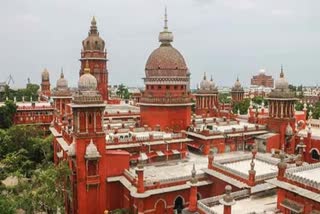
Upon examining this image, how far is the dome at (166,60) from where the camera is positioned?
1377 inches

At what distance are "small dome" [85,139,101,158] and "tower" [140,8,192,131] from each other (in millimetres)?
11671

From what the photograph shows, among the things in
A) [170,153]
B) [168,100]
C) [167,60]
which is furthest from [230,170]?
[167,60]

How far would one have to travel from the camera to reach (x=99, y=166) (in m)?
24.0

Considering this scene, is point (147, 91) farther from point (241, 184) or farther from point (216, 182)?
point (241, 184)

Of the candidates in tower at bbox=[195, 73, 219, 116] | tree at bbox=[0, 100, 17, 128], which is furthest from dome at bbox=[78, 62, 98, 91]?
tree at bbox=[0, 100, 17, 128]

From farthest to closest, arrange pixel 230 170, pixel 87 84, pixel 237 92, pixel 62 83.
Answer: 1. pixel 237 92
2. pixel 62 83
3. pixel 87 84
4. pixel 230 170

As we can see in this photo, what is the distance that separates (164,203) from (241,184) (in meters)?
5.61

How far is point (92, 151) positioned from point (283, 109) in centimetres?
2201

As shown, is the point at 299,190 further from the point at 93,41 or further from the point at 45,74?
the point at 45,74

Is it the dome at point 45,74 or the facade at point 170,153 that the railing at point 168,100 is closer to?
the facade at point 170,153

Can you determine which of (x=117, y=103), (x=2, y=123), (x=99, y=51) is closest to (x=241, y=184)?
(x=99, y=51)

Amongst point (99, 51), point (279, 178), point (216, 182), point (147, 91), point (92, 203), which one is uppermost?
point (99, 51)

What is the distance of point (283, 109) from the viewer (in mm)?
35344

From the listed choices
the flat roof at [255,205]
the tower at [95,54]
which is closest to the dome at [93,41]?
the tower at [95,54]
